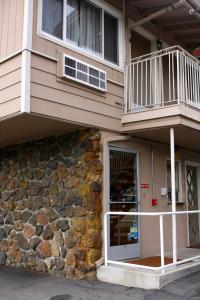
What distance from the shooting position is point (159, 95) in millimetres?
8641

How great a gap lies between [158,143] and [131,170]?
1.14 m

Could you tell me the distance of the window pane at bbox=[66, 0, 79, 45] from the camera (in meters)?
7.56

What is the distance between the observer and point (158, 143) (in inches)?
358

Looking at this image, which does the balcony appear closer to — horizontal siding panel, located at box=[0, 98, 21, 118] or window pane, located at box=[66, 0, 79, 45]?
window pane, located at box=[66, 0, 79, 45]

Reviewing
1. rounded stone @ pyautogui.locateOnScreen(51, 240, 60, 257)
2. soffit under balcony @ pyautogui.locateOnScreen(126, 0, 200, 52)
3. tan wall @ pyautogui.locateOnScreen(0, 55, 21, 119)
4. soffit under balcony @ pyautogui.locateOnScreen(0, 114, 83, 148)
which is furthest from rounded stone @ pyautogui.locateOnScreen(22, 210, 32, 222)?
soffit under balcony @ pyautogui.locateOnScreen(126, 0, 200, 52)

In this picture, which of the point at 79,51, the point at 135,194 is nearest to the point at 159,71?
the point at 79,51

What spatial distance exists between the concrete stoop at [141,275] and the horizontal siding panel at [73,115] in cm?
272

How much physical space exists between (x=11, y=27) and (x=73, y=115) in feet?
6.37

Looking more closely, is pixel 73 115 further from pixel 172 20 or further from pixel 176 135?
pixel 172 20

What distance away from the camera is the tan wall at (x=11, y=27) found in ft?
22.3

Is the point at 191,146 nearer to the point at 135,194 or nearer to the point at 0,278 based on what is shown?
the point at 135,194

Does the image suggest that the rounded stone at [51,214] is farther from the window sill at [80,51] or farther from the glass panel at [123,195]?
the window sill at [80,51]

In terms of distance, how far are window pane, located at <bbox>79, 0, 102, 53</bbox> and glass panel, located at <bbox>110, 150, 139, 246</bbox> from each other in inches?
88.0

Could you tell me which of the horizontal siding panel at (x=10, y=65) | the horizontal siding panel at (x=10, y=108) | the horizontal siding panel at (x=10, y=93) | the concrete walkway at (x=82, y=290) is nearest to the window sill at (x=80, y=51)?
the horizontal siding panel at (x=10, y=65)
